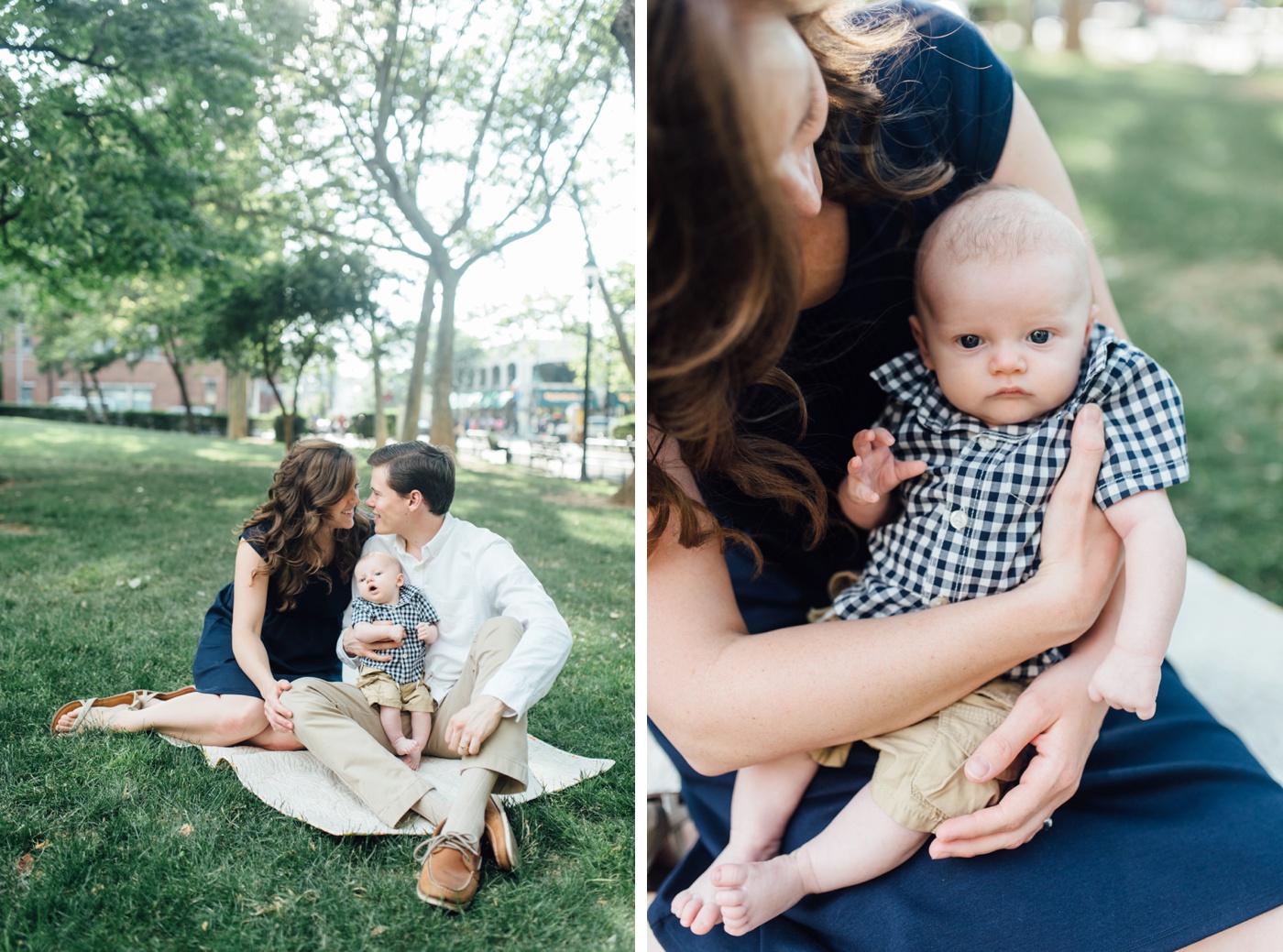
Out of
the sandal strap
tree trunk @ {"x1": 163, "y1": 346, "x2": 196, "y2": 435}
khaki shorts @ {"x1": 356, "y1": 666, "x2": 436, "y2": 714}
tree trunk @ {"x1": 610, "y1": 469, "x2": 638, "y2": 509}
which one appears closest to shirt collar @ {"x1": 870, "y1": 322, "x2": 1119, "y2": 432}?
tree trunk @ {"x1": 610, "y1": 469, "x2": 638, "y2": 509}

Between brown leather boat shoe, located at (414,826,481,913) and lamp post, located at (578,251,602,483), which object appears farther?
lamp post, located at (578,251,602,483)

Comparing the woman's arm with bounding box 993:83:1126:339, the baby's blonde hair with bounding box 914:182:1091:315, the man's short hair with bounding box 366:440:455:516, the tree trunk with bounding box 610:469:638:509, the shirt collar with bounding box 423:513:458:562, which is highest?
the woman's arm with bounding box 993:83:1126:339

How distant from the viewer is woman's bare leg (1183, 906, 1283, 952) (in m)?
1.32

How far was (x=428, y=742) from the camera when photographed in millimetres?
1585

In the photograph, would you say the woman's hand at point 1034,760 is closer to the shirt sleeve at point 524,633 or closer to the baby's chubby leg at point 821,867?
the baby's chubby leg at point 821,867

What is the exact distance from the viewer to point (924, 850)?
1.43 m

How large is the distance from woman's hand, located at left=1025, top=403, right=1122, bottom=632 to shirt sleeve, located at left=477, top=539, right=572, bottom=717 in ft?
2.52

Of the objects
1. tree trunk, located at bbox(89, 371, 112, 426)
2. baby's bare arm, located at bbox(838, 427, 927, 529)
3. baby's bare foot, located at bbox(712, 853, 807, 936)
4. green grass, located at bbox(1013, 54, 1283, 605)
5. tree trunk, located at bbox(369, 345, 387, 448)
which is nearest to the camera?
baby's bare foot, located at bbox(712, 853, 807, 936)

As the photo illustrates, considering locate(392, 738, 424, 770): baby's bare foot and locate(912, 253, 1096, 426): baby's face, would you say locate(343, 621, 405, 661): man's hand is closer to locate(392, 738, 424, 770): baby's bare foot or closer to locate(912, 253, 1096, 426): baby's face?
locate(392, 738, 424, 770): baby's bare foot

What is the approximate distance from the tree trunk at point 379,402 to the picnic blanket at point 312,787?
1.73ft

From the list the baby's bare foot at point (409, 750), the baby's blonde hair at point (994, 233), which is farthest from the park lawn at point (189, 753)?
the baby's blonde hair at point (994, 233)

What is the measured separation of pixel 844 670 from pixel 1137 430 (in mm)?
540

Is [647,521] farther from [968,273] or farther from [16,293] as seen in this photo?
[16,293]

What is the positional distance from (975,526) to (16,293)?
1629 mm
